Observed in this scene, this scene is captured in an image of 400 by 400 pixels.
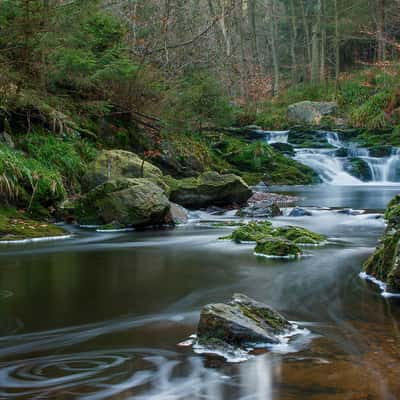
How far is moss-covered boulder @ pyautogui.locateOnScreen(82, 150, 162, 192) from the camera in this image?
40.6ft

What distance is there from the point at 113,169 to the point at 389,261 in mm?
7903

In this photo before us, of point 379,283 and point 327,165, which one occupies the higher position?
point 327,165

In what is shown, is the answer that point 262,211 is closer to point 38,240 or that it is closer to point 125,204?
point 125,204

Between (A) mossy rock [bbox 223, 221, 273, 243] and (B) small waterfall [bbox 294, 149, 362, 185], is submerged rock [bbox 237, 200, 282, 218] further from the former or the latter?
(B) small waterfall [bbox 294, 149, 362, 185]

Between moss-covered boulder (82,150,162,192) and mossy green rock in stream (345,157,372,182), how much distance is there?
39.2 feet

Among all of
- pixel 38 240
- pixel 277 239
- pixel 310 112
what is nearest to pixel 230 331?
pixel 277 239

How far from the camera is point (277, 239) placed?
8070 mm

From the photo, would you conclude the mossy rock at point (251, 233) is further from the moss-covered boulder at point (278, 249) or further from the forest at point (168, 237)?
the moss-covered boulder at point (278, 249)

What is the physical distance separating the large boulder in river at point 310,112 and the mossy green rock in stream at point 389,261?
24.6m

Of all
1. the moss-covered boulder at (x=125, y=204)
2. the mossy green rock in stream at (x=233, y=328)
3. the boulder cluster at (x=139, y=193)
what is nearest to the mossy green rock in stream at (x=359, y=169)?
the boulder cluster at (x=139, y=193)

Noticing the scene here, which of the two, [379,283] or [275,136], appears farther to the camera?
[275,136]

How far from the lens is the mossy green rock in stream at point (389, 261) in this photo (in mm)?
5426

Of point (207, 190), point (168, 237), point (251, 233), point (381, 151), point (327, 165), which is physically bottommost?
point (168, 237)

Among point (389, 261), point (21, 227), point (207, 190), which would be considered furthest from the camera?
point (207, 190)
